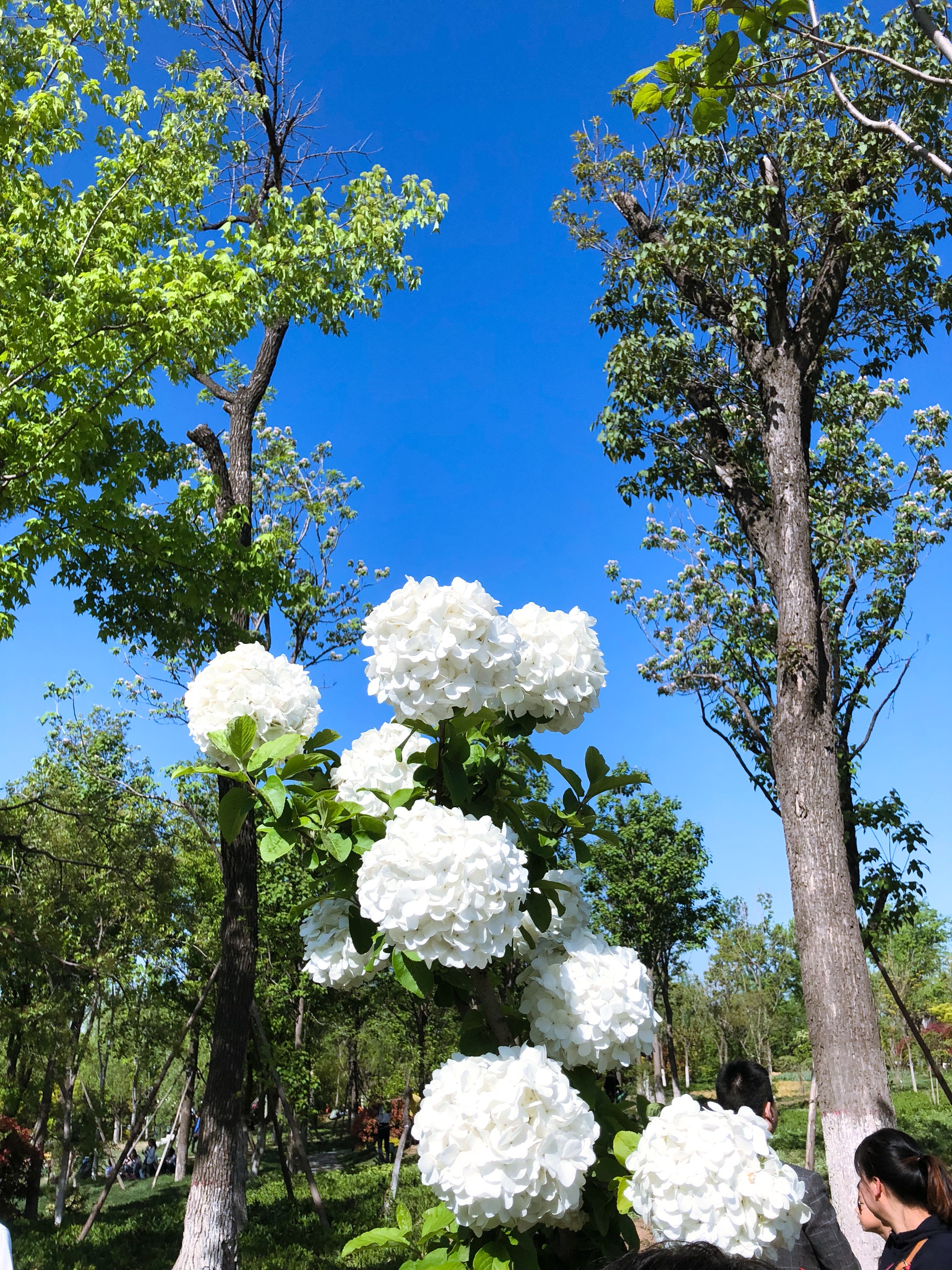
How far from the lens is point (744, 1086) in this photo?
160 inches

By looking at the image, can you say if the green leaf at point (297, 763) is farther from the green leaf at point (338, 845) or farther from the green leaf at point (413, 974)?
the green leaf at point (413, 974)

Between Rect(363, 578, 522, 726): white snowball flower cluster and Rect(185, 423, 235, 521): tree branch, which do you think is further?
Result: Rect(185, 423, 235, 521): tree branch

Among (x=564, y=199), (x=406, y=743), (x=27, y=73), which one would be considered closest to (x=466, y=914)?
(x=406, y=743)

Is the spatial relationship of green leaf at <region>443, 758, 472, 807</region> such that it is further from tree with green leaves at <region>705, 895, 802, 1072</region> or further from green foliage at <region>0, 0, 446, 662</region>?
tree with green leaves at <region>705, 895, 802, 1072</region>

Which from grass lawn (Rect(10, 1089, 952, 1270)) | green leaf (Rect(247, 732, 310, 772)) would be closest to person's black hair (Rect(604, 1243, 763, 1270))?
green leaf (Rect(247, 732, 310, 772))

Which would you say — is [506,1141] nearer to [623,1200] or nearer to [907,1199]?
[623,1200]

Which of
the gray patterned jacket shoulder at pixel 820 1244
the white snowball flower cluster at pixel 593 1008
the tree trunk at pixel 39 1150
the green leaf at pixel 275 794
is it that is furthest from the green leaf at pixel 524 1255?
the tree trunk at pixel 39 1150

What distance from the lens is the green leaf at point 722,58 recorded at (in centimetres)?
321

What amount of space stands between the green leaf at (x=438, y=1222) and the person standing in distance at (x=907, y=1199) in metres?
2.32

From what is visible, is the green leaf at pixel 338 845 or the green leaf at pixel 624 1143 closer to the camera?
the green leaf at pixel 624 1143

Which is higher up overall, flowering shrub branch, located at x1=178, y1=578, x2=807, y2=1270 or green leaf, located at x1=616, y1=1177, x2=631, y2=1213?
flowering shrub branch, located at x1=178, y1=578, x2=807, y2=1270

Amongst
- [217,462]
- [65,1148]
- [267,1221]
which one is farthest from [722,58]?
[65,1148]

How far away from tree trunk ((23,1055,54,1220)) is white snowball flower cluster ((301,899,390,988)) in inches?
664

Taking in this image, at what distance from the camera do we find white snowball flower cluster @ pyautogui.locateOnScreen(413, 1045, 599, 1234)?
65.1 inches
